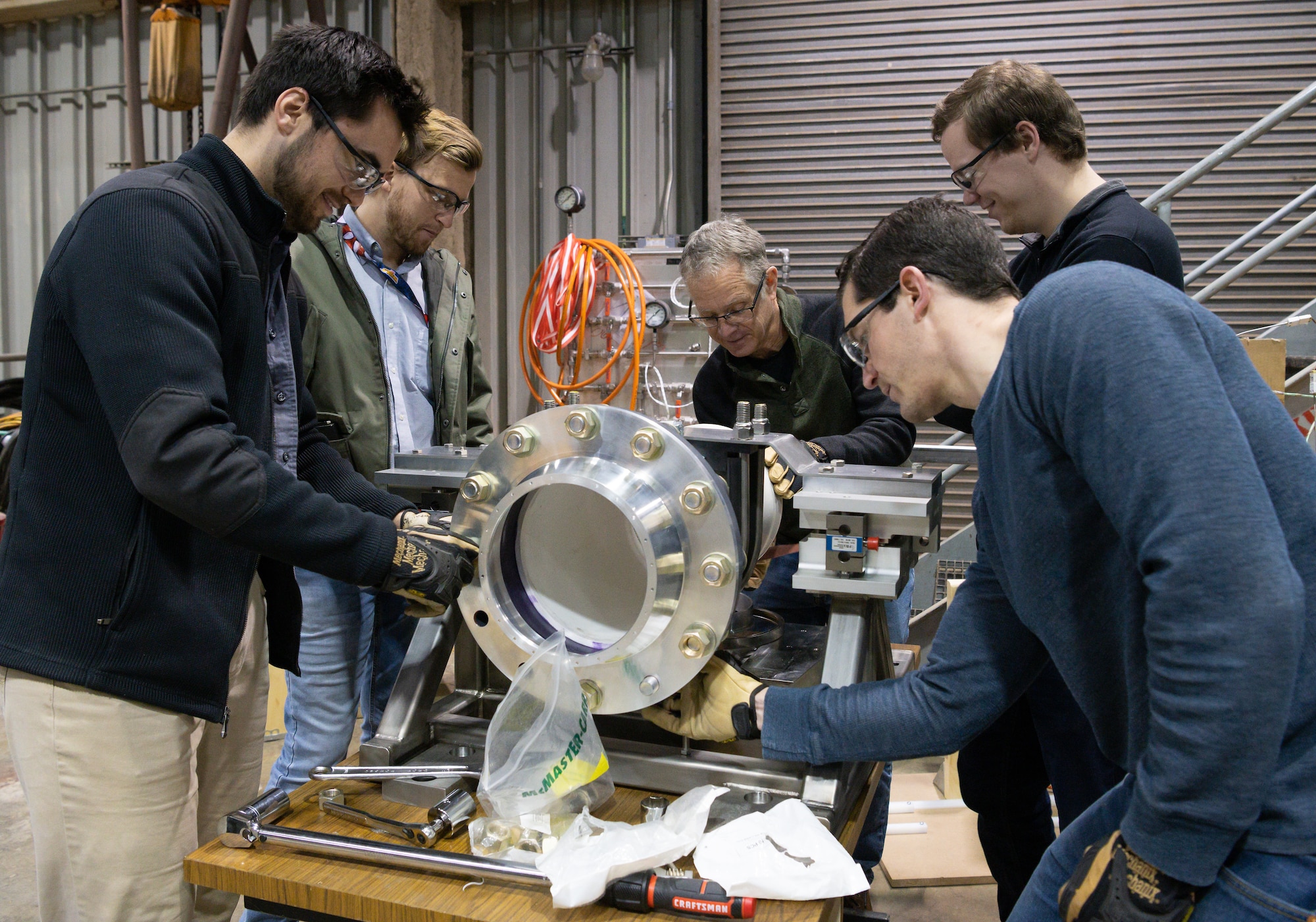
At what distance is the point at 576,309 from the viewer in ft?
11.1

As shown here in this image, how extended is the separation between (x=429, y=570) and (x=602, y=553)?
7.9 inches

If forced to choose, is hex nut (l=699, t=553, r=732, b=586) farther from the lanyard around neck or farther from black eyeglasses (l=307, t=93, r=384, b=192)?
the lanyard around neck

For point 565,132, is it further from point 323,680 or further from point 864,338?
point 864,338

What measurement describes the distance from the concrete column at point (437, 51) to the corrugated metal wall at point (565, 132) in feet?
0.50

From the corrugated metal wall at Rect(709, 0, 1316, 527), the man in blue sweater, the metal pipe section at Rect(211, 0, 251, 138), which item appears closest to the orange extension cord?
the corrugated metal wall at Rect(709, 0, 1316, 527)

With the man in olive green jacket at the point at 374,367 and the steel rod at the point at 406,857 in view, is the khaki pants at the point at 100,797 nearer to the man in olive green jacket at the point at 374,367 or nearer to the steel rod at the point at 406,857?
the steel rod at the point at 406,857

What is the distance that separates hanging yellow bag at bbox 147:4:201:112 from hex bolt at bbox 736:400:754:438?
10.6 feet

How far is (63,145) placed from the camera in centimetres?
508

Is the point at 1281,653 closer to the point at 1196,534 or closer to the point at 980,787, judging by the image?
the point at 1196,534

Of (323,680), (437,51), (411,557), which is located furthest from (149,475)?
(437,51)

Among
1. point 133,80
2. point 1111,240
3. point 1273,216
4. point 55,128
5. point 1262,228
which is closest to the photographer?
point 1111,240

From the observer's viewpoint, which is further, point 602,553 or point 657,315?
point 657,315

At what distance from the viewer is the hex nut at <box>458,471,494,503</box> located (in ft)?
3.40

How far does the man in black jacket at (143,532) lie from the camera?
0.97 meters
